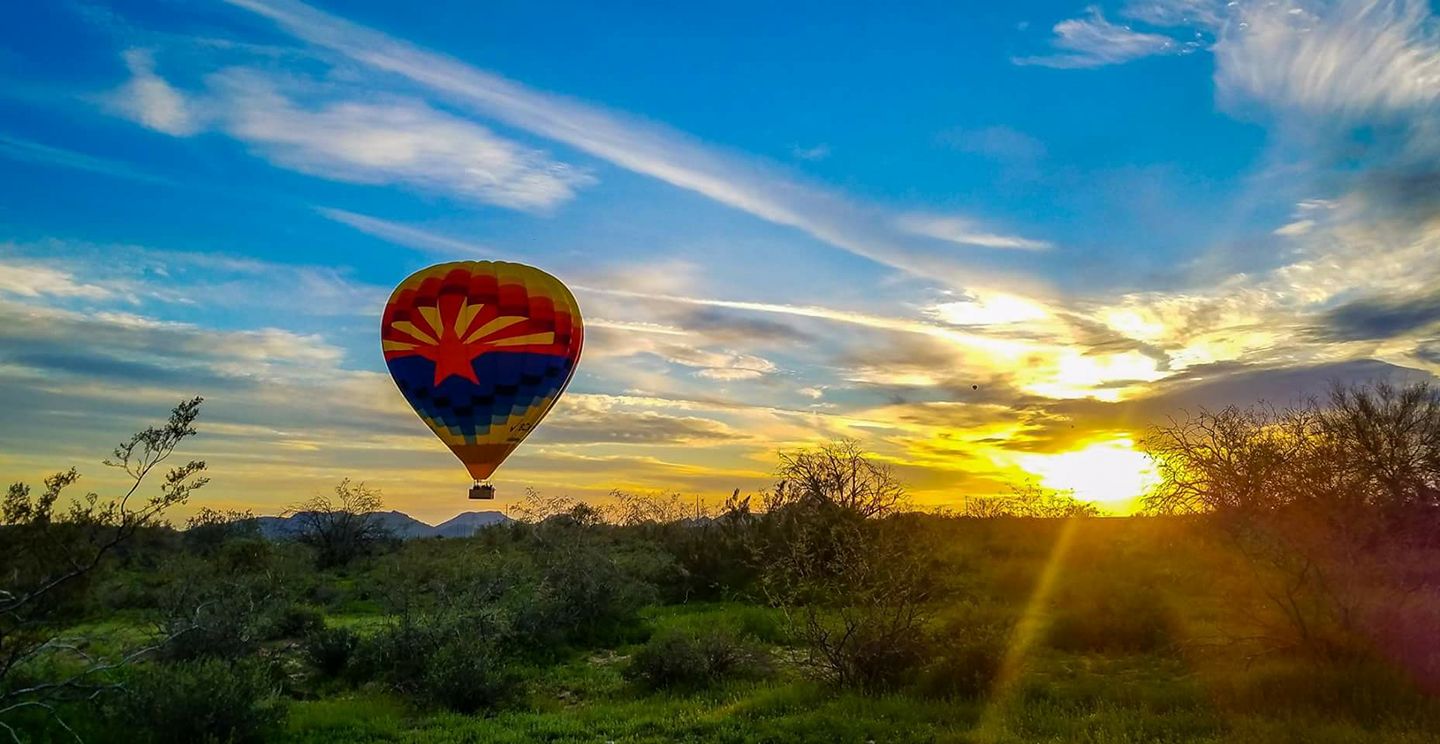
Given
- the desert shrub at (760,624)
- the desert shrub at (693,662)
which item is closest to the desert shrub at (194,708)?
the desert shrub at (693,662)

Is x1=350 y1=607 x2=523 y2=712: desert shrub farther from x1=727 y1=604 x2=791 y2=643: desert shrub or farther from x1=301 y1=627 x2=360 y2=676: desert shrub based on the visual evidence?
x1=727 y1=604 x2=791 y2=643: desert shrub

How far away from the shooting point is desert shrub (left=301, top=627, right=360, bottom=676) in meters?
18.9

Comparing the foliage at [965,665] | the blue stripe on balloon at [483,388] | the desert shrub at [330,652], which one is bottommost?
the desert shrub at [330,652]

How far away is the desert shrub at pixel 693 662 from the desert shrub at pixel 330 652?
6.14 metres

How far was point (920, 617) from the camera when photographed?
16.6 meters

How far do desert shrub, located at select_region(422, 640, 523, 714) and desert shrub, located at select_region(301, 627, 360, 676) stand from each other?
346 cm

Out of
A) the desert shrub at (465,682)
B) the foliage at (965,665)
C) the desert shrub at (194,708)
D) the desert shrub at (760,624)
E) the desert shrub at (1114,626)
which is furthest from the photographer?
the desert shrub at (760,624)

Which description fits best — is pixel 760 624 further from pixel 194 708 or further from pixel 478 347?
pixel 194 708

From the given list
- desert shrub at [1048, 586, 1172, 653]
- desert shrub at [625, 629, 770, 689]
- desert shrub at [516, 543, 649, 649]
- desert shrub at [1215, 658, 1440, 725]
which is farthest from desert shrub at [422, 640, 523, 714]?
desert shrub at [1215, 658, 1440, 725]

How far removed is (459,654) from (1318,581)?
15305 millimetres

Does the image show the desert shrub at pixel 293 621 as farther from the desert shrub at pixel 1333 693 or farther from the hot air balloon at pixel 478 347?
the desert shrub at pixel 1333 693

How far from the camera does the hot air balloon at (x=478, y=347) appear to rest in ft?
92.3

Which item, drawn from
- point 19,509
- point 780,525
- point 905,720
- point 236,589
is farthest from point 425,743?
point 780,525

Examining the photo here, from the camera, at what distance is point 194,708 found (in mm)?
12977
